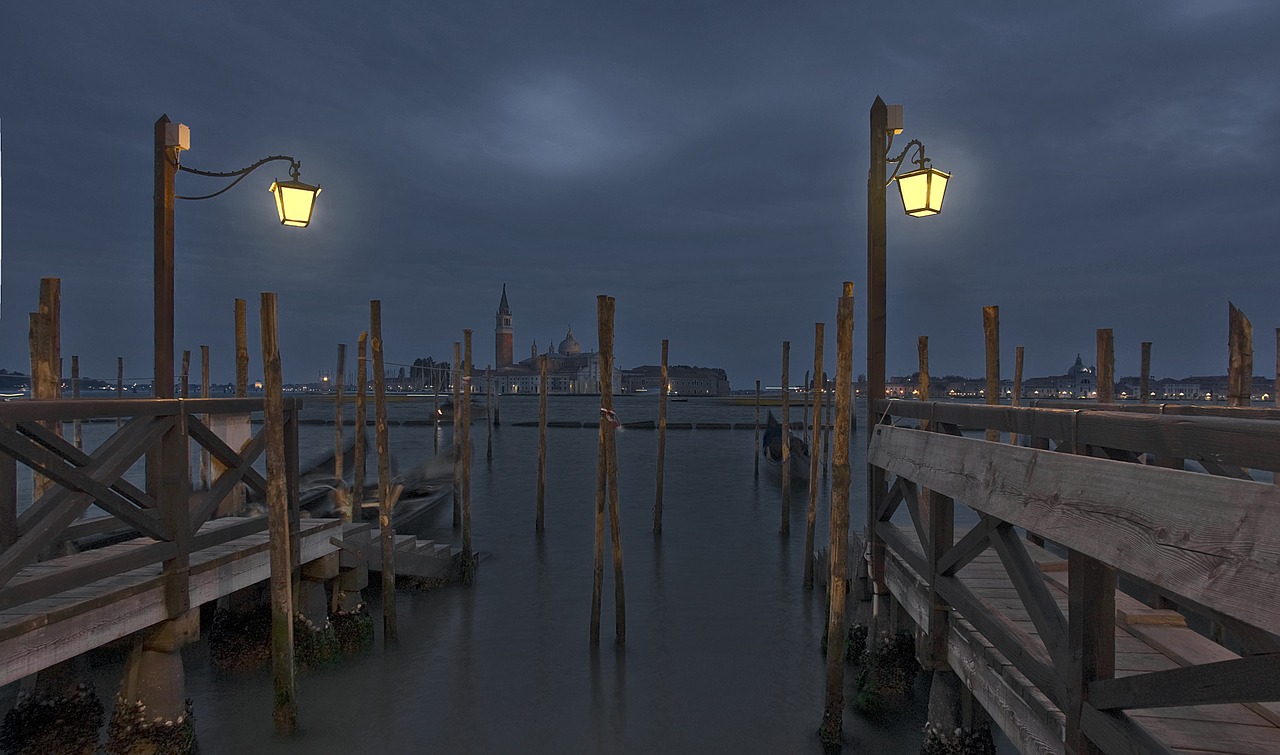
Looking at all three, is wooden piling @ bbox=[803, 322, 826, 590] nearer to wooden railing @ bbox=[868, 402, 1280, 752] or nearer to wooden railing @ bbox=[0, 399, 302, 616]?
wooden railing @ bbox=[868, 402, 1280, 752]

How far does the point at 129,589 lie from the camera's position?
14.3ft

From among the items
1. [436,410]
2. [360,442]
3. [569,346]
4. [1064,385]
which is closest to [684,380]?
[569,346]

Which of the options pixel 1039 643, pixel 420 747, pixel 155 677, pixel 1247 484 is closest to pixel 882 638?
pixel 1039 643

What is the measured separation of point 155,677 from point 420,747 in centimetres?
199

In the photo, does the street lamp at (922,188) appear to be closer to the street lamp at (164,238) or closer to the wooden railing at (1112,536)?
the wooden railing at (1112,536)

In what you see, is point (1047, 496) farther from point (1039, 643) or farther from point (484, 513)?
point (484, 513)

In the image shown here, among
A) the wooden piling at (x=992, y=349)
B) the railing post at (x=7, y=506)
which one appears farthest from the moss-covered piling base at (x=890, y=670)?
the railing post at (x=7, y=506)

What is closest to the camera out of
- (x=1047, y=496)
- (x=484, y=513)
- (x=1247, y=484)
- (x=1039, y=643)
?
(x=1247, y=484)

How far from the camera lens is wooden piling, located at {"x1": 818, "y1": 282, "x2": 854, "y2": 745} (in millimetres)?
5000

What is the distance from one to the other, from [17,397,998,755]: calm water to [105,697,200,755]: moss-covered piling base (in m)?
0.58

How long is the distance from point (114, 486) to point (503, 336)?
151179 mm

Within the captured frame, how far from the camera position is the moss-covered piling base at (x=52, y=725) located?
5.07 metres

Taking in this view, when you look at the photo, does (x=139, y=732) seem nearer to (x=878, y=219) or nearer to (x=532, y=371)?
(x=878, y=219)

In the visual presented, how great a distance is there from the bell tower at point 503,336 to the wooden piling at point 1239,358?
148535 millimetres
